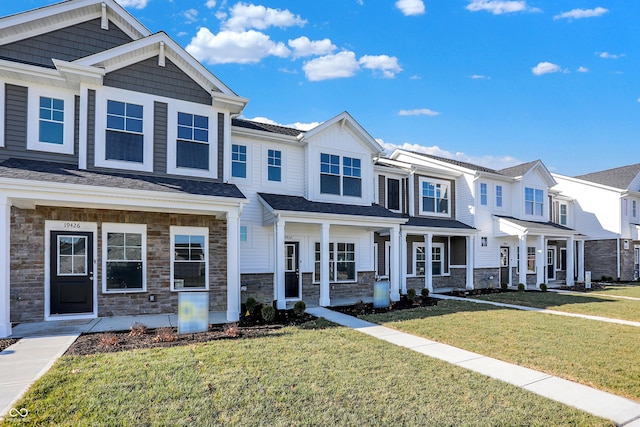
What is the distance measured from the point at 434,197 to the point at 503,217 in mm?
4225

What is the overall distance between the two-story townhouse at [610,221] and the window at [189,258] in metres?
24.5

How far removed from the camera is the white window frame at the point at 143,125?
966 centimetres

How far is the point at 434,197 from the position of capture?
18719mm

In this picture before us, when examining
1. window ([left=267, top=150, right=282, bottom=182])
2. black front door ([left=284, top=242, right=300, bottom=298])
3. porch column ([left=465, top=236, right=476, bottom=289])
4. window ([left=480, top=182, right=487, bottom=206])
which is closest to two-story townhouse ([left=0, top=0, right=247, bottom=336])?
window ([left=267, top=150, right=282, bottom=182])

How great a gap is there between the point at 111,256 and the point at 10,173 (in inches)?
122

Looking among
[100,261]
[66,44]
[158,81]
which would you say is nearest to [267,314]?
[100,261]

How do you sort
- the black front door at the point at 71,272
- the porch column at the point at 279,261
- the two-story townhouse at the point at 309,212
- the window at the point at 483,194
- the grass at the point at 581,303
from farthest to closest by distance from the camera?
the window at the point at 483,194, the two-story townhouse at the point at 309,212, the porch column at the point at 279,261, the grass at the point at 581,303, the black front door at the point at 71,272

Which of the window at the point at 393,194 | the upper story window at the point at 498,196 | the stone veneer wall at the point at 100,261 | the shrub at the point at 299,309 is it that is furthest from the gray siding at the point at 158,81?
the upper story window at the point at 498,196

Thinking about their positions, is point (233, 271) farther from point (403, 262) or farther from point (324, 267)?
point (403, 262)

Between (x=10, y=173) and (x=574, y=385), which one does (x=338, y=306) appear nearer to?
(x=574, y=385)

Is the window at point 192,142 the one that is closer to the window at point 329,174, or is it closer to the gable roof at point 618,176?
the window at point 329,174

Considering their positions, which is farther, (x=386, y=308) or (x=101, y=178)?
(x=386, y=308)

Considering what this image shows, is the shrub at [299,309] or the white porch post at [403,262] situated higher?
the white porch post at [403,262]

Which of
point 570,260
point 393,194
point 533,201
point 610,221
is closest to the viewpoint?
point 393,194
